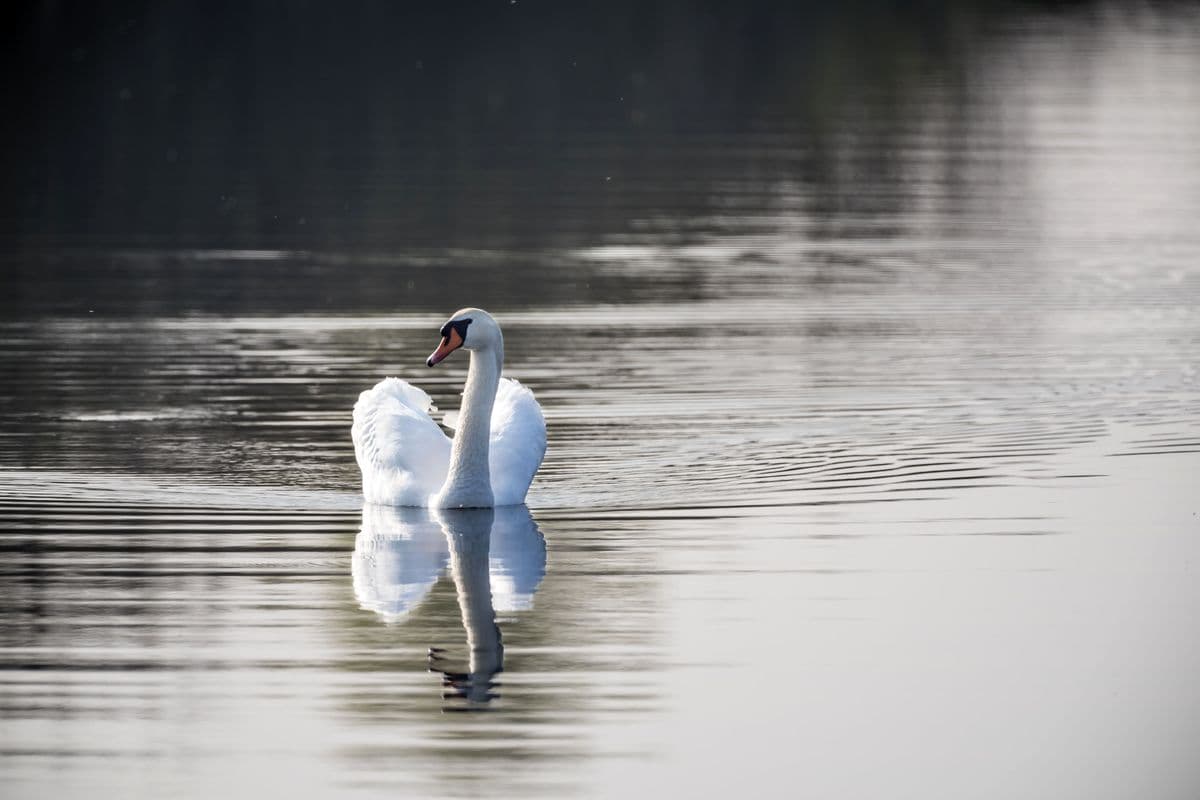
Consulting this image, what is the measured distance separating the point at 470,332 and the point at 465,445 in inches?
31.2

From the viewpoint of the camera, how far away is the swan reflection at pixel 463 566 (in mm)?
11500

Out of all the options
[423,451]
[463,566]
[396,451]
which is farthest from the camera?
[423,451]

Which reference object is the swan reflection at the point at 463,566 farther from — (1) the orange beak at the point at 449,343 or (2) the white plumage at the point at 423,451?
(1) the orange beak at the point at 449,343

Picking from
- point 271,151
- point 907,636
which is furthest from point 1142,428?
point 271,151

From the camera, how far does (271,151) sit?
44562 millimetres

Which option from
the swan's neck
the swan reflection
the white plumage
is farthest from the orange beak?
the swan reflection

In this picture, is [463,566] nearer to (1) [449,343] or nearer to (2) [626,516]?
(2) [626,516]

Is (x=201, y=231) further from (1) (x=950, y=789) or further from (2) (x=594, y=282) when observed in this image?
(1) (x=950, y=789)

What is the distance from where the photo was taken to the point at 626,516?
49.6 ft

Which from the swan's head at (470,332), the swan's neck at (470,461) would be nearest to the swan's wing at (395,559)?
the swan's neck at (470,461)

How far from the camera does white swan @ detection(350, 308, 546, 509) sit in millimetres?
15477

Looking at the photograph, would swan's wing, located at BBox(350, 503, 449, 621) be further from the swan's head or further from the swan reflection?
the swan's head

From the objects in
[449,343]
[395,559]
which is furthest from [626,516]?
[395,559]

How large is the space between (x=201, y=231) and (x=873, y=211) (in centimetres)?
1026
